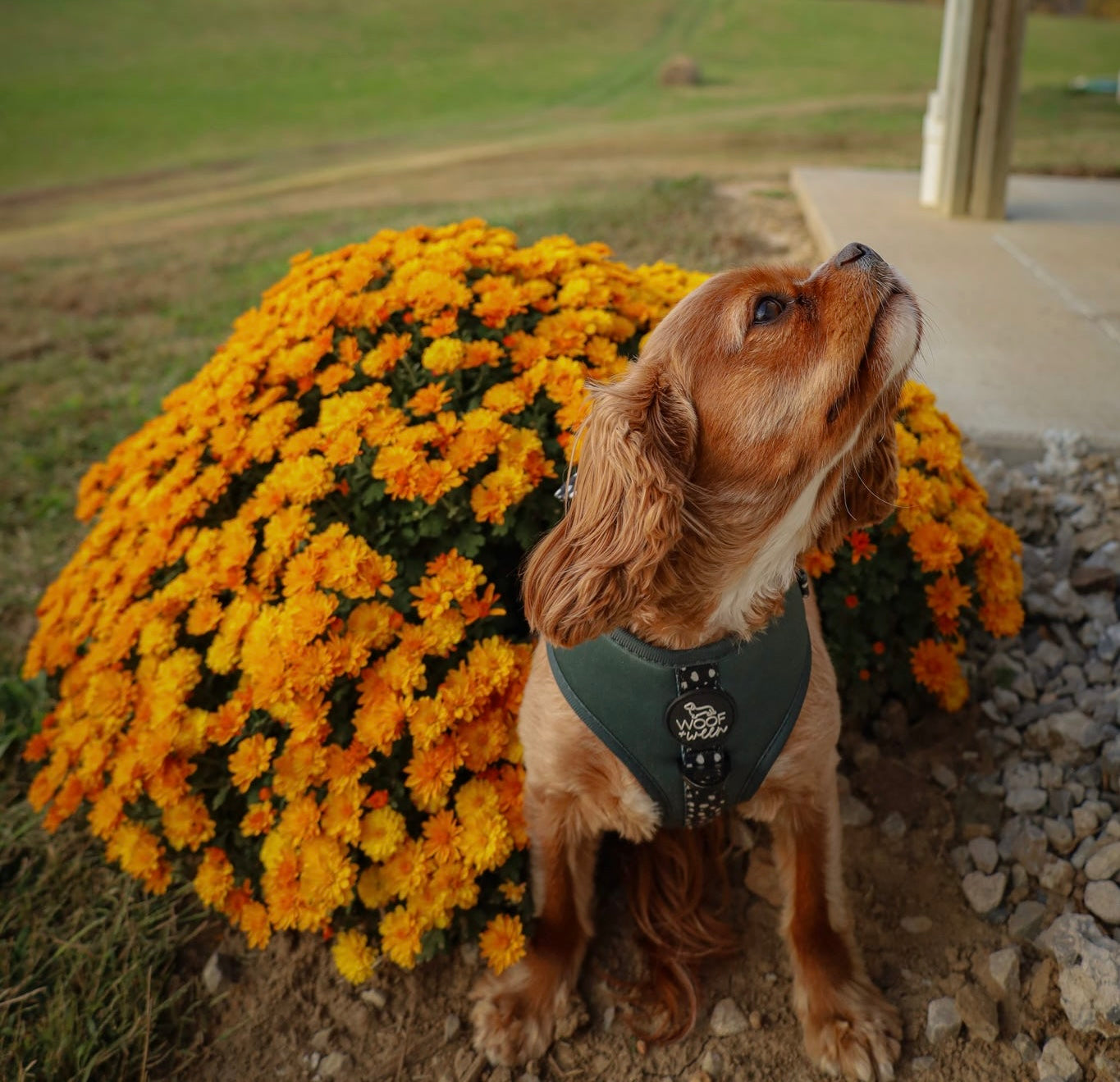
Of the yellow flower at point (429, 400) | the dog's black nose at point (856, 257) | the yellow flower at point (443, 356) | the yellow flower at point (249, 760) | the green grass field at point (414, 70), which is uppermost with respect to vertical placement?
the dog's black nose at point (856, 257)

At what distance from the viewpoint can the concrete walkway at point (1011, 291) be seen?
4.13 metres

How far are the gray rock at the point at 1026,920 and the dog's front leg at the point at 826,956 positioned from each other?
40 centimetres

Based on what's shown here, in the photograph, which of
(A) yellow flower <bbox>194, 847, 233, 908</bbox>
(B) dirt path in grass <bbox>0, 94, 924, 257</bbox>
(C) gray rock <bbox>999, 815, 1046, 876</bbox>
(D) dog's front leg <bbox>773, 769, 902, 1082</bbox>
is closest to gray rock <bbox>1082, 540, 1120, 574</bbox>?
(C) gray rock <bbox>999, 815, 1046, 876</bbox>

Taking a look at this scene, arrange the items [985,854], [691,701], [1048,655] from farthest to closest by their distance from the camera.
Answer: [1048,655] < [985,854] < [691,701]

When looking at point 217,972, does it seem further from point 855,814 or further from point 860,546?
point 860,546

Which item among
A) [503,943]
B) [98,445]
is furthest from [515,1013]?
[98,445]

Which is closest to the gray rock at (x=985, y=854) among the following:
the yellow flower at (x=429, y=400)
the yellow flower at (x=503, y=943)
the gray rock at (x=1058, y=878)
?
the gray rock at (x=1058, y=878)

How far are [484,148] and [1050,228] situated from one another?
42.2ft

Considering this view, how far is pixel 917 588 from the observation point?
111 inches

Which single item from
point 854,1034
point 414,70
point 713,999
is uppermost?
point 854,1034

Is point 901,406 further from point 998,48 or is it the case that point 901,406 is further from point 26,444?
point 26,444

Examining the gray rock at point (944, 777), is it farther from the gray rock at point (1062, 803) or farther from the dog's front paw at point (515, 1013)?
the dog's front paw at point (515, 1013)

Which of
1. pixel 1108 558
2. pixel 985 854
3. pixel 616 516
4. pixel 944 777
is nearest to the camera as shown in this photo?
pixel 616 516

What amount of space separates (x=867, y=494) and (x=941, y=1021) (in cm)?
131
